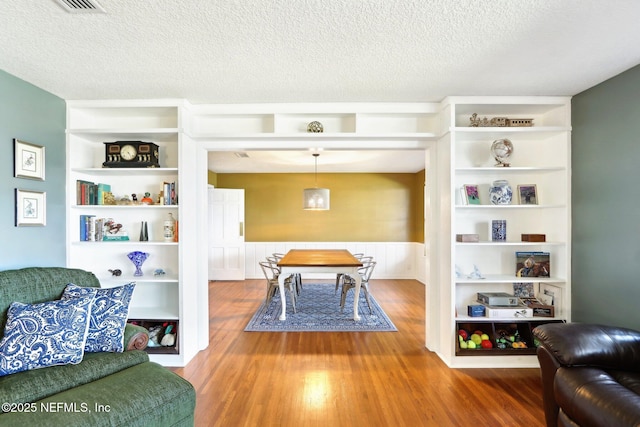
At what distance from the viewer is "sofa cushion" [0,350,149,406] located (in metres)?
1.53

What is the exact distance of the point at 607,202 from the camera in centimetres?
238

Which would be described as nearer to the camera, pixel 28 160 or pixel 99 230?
pixel 28 160

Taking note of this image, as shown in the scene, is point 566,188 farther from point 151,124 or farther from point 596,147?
point 151,124

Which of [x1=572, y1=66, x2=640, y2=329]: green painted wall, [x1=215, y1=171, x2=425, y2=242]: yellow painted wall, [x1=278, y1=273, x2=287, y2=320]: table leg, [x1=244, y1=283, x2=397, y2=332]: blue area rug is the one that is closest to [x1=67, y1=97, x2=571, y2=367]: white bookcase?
[x1=572, y1=66, x2=640, y2=329]: green painted wall

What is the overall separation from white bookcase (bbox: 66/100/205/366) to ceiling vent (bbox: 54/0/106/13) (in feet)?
3.96

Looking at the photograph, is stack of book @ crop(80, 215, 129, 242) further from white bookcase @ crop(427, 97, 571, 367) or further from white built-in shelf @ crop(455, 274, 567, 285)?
white built-in shelf @ crop(455, 274, 567, 285)

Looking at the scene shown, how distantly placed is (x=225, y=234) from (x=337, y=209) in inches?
101

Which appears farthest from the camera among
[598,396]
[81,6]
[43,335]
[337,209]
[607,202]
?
[337,209]

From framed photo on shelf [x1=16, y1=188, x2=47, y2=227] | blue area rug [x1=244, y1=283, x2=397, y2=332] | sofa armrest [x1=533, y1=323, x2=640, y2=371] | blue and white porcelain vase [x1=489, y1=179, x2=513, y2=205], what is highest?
blue and white porcelain vase [x1=489, y1=179, x2=513, y2=205]

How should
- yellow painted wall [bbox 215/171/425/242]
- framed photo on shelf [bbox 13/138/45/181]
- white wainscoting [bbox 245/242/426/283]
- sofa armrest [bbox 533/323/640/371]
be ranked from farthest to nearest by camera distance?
yellow painted wall [bbox 215/171/425/242] → white wainscoting [bbox 245/242/426/283] → framed photo on shelf [bbox 13/138/45/181] → sofa armrest [bbox 533/323/640/371]

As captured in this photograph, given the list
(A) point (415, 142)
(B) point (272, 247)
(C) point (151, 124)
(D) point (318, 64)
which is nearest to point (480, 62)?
(A) point (415, 142)

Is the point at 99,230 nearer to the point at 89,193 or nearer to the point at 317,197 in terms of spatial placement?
the point at 89,193

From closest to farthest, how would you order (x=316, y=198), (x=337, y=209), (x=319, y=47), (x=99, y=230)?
Result: 1. (x=319, y=47)
2. (x=99, y=230)
3. (x=316, y=198)
4. (x=337, y=209)

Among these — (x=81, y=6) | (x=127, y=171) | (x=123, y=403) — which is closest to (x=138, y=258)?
(x=127, y=171)
